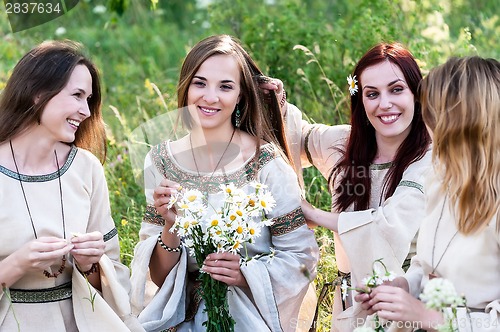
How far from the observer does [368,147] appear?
173 inches

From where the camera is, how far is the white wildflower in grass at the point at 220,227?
11.8 ft

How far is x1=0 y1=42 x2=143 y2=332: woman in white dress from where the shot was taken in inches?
146

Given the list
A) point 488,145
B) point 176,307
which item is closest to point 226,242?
point 176,307

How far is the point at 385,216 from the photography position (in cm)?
405

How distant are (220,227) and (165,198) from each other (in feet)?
1.13

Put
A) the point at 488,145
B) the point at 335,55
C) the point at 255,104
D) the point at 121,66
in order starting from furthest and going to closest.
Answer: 1. the point at 121,66
2. the point at 335,55
3. the point at 255,104
4. the point at 488,145

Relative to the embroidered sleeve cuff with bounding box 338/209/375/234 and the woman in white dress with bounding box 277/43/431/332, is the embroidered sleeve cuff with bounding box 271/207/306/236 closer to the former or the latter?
the woman in white dress with bounding box 277/43/431/332

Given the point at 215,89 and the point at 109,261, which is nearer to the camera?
the point at 109,261

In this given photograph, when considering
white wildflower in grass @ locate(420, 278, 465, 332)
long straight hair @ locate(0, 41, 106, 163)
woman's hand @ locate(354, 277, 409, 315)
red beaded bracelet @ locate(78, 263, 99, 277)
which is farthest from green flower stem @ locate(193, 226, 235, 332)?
white wildflower in grass @ locate(420, 278, 465, 332)

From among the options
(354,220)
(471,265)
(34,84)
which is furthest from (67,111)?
(471,265)

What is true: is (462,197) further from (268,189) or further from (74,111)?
(74,111)

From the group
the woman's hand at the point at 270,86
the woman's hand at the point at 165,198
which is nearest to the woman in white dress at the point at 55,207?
the woman's hand at the point at 165,198

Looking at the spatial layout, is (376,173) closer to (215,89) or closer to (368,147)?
(368,147)

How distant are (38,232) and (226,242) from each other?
731 millimetres
